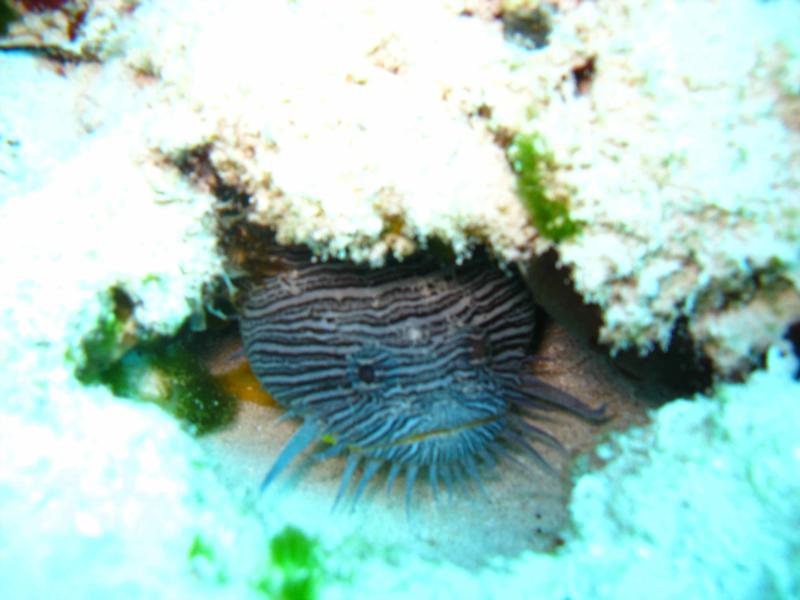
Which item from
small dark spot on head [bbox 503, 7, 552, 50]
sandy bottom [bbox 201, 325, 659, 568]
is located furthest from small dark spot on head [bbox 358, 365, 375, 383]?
small dark spot on head [bbox 503, 7, 552, 50]

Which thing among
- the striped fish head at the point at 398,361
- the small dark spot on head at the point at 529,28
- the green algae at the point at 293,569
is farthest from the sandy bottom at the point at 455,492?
the small dark spot on head at the point at 529,28

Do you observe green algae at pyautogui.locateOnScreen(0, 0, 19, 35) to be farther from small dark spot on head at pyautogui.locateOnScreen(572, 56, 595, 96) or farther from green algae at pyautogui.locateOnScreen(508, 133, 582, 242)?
small dark spot on head at pyautogui.locateOnScreen(572, 56, 595, 96)

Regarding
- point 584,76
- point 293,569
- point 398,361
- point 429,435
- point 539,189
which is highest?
point 584,76

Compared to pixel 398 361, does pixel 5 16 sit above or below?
above

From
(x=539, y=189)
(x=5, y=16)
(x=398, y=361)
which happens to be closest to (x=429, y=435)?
(x=398, y=361)

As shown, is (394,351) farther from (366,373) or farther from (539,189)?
(539,189)

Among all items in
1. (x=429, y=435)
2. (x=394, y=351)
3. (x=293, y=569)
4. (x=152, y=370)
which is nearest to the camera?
(x=293, y=569)

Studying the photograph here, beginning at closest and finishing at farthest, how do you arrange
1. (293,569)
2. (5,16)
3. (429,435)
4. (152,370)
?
(293,569)
(429,435)
(152,370)
(5,16)
